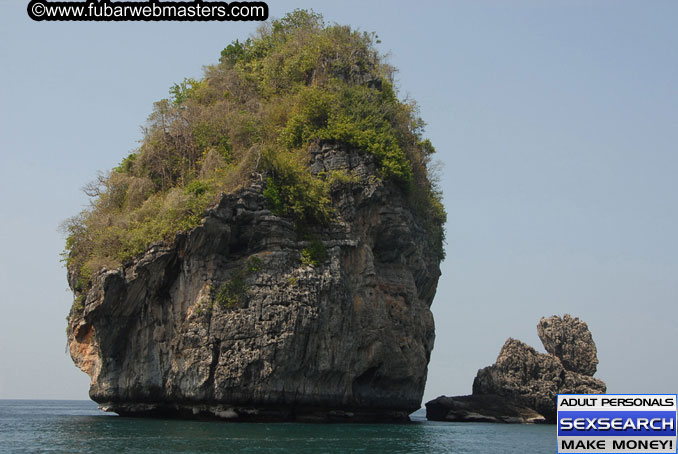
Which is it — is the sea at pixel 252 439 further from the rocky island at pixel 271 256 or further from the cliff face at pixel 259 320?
the rocky island at pixel 271 256

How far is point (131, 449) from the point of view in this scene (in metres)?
23.3

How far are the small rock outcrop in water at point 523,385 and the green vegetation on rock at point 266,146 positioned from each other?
869cm

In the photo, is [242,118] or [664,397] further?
[242,118]

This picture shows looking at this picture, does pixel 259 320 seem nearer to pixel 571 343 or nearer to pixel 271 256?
pixel 271 256

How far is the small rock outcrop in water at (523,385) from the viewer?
143ft

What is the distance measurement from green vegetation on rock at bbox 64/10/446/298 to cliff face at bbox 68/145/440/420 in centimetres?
75

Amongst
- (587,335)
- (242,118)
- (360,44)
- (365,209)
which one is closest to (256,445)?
(365,209)

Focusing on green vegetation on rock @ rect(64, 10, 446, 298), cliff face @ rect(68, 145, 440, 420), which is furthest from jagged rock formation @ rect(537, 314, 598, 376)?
cliff face @ rect(68, 145, 440, 420)

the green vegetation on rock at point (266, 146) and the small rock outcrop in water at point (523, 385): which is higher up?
the green vegetation on rock at point (266, 146)

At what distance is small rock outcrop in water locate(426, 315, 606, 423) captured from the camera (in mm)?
43531

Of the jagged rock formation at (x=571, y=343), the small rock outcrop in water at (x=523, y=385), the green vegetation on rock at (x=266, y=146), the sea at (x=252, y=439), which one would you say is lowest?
the sea at (x=252, y=439)

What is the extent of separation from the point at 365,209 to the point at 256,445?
14107 mm

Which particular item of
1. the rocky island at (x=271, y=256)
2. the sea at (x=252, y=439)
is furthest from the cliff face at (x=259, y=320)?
the sea at (x=252, y=439)

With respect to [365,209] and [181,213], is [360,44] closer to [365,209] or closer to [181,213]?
[365,209]
